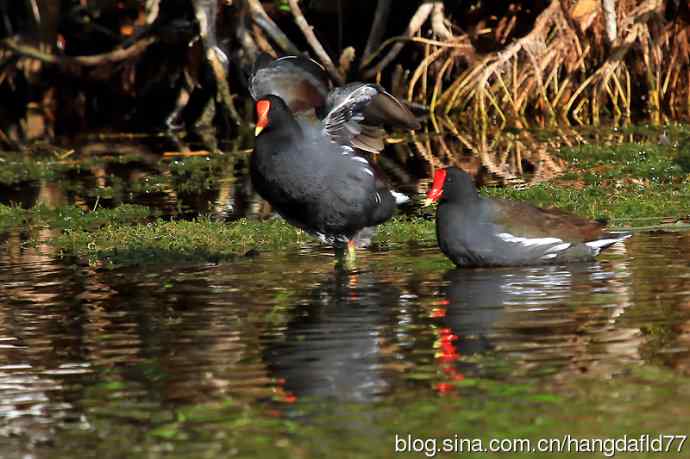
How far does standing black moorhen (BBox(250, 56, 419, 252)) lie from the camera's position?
404 inches

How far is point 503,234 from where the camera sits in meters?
10.1

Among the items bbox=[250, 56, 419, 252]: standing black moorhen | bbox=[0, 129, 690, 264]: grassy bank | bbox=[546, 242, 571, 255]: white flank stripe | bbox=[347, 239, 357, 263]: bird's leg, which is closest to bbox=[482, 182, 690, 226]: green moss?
bbox=[0, 129, 690, 264]: grassy bank

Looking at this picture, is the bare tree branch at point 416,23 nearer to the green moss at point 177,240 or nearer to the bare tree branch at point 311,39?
the bare tree branch at point 311,39

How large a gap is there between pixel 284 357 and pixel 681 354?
1967 mm

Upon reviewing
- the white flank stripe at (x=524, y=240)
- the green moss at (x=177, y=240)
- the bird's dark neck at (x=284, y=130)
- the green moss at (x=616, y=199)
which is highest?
the bird's dark neck at (x=284, y=130)

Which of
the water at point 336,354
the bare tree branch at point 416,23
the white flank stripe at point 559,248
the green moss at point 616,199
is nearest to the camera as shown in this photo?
the water at point 336,354

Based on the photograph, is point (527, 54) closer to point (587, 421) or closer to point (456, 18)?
point (456, 18)

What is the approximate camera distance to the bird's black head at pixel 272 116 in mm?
10234

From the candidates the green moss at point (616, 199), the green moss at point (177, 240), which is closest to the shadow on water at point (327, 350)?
the green moss at point (177, 240)

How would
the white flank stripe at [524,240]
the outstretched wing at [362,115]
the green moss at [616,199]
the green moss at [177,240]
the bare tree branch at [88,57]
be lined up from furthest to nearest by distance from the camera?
1. the bare tree branch at [88,57]
2. the green moss at [616,199]
3. the green moss at [177,240]
4. the outstretched wing at [362,115]
5. the white flank stripe at [524,240]

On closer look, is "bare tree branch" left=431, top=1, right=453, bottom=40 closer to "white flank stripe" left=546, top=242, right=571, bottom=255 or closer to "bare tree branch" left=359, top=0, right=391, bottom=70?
"bare tree branch" left=359, top=0, right=391, bottom=70

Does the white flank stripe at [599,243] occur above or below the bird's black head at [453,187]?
below

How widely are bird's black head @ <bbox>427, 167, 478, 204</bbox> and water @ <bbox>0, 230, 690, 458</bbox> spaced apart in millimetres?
493

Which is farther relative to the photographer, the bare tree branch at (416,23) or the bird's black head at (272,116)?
the bare tree branch at (416,23)
